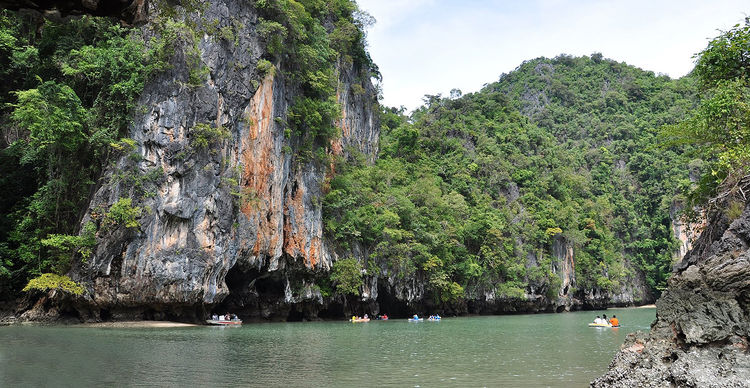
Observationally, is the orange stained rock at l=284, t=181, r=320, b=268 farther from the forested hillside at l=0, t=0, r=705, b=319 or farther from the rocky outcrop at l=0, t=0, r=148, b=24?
the rocky outcrop at l=0, t=0, r=148, b=24

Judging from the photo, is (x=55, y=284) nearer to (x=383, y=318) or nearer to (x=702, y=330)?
(x=383, y=318)

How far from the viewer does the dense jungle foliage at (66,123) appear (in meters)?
21.2

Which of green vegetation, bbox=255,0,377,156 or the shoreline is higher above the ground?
green vegetation, bbox=255,0,377,156

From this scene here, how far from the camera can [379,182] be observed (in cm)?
3941

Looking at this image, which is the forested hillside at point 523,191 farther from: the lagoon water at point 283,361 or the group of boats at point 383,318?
the lagoon water at point 283,361

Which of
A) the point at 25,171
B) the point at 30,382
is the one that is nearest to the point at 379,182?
the point at 25,171

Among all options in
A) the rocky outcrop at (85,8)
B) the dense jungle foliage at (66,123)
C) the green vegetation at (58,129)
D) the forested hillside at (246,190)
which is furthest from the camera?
the forested hillside at (246,190)

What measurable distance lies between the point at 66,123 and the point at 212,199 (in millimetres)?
6955

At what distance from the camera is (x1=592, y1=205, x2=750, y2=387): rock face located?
7441 millimetres

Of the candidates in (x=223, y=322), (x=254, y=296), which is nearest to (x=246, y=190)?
(x=223, y=322)

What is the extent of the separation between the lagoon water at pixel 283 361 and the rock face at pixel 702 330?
1.54m

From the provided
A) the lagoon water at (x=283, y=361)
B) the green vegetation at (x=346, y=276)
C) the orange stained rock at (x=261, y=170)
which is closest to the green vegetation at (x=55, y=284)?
the lagoon water at (x=283, y=361)

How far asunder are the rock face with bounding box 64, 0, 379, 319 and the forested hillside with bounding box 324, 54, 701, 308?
5.05 meters

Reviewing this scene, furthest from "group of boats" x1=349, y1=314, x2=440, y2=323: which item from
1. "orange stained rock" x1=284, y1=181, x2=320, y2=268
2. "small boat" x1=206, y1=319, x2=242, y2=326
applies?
"small boat" x1=206, y1=319, x2=242, y2=326
